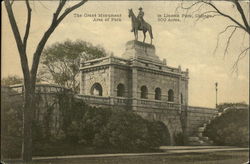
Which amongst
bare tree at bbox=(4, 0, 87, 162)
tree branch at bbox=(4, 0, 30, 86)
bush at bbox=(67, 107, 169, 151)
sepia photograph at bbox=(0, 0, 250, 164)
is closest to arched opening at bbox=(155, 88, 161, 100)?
sepia photograph at bbox=(0, 0, 250, 164)

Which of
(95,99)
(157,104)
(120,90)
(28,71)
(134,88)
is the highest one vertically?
(28,71)

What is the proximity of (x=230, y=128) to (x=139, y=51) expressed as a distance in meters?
8.56

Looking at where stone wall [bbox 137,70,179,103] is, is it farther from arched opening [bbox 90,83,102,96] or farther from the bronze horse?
the bronze horse

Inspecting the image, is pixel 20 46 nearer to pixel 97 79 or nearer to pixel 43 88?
pixel 43 88

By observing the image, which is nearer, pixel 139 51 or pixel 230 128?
pixel 139 51

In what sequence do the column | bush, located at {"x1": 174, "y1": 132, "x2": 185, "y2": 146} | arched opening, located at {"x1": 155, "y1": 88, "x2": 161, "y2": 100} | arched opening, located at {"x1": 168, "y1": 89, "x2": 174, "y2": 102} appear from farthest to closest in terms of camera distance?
arched opening, located at {"x1": 168, "y1": 89, "x2": 174, "y2": 102} < bush, located at {"x1": 174, "y1": 132, "x2": 185, "y2": 146} < arched opening, located at {"x1": 155, "y1": 88, "x2": 161, "y2": 100} < the column

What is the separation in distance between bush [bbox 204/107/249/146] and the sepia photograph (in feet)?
0.29

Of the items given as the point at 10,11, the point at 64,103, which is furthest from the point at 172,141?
the point at 10,11

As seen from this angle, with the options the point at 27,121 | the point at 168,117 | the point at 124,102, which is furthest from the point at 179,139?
the point at 27,121

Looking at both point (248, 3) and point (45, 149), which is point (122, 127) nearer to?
point (45, 149)

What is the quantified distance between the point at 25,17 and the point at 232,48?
33.1 feet

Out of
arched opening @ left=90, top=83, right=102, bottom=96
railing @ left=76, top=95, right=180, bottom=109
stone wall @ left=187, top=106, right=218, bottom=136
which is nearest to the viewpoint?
railing @ left=76, top=95, right=180, bottom=109

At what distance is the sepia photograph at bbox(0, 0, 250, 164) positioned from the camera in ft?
58.3

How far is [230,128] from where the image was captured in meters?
28.7
